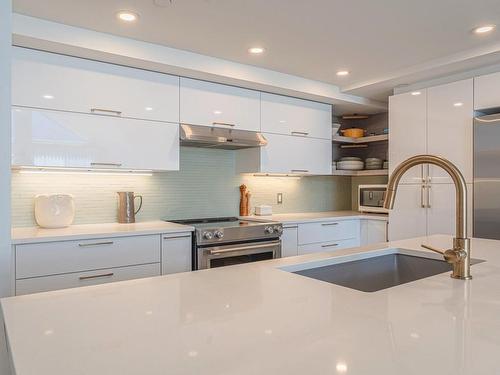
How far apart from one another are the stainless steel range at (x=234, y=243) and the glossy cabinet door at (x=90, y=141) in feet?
2.11

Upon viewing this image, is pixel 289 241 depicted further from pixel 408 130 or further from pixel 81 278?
pixel 81 278

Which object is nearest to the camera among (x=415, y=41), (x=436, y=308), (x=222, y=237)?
(x=436, y=308)

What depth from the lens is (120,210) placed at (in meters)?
3.04

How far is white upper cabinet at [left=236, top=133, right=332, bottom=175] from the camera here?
11.6 feet

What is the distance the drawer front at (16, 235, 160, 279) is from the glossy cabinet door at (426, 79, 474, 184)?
8.27 feet

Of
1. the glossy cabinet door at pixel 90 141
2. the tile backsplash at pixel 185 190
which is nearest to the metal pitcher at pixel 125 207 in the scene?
the tile backsplash at pixel 185 190

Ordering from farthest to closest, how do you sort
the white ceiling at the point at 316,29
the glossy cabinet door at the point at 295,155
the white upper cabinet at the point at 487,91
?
1. the glossy cabinet door at the point at 295,155
2. the white upper cabinet at the point at 487,91
3. the white ceiling at the point at 316,29

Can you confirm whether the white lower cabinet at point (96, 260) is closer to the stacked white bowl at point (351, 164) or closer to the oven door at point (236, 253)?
the oven door at point (236, 253)

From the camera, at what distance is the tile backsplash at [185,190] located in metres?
2.79

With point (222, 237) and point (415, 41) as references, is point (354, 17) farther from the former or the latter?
point (222, 237)

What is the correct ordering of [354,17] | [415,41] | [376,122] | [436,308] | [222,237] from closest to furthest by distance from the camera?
[436,308] → [354,17] → [415,41] → [222,237] → [376,122]

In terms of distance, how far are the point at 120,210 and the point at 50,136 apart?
81 cm

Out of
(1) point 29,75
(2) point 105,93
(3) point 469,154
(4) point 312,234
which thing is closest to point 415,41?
(3) point 469,154

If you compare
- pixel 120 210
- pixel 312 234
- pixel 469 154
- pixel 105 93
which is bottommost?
pixel 312 234
